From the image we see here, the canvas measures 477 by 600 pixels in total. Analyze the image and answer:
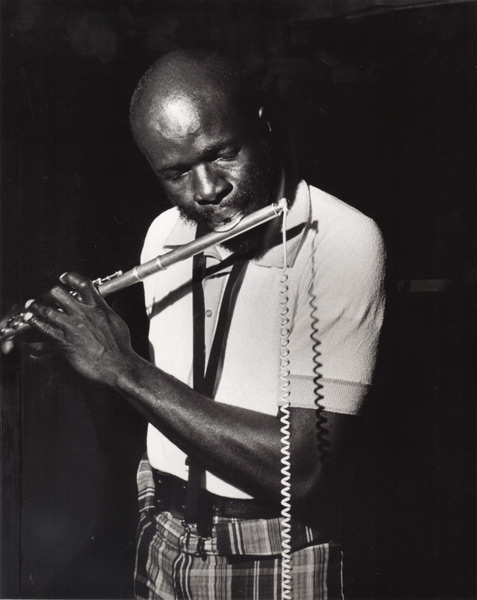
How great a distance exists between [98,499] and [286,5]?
0.97 metres

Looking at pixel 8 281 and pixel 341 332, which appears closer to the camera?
pixel 341 332

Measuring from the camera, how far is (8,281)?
1219 mm

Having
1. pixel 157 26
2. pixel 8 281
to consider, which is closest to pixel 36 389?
pixel 8 281

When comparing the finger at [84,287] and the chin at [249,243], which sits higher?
the chin at [249,243]

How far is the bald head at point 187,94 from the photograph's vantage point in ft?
3.57

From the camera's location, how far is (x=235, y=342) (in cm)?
113

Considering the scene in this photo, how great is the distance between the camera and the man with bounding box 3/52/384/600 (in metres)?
1.11

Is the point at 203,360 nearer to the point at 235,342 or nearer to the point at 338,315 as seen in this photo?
the point at 235,342

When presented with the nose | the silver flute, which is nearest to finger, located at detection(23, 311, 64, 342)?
the silver flute

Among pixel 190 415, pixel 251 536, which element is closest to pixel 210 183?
pixel 190 415

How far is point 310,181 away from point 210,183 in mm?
180

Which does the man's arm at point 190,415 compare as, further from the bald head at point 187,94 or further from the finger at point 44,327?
the bald head at point 187,94

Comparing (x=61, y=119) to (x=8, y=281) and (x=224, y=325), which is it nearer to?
(x=8, y=281)

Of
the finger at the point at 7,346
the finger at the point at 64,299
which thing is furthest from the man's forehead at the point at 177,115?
the finger at the point at 7,346
